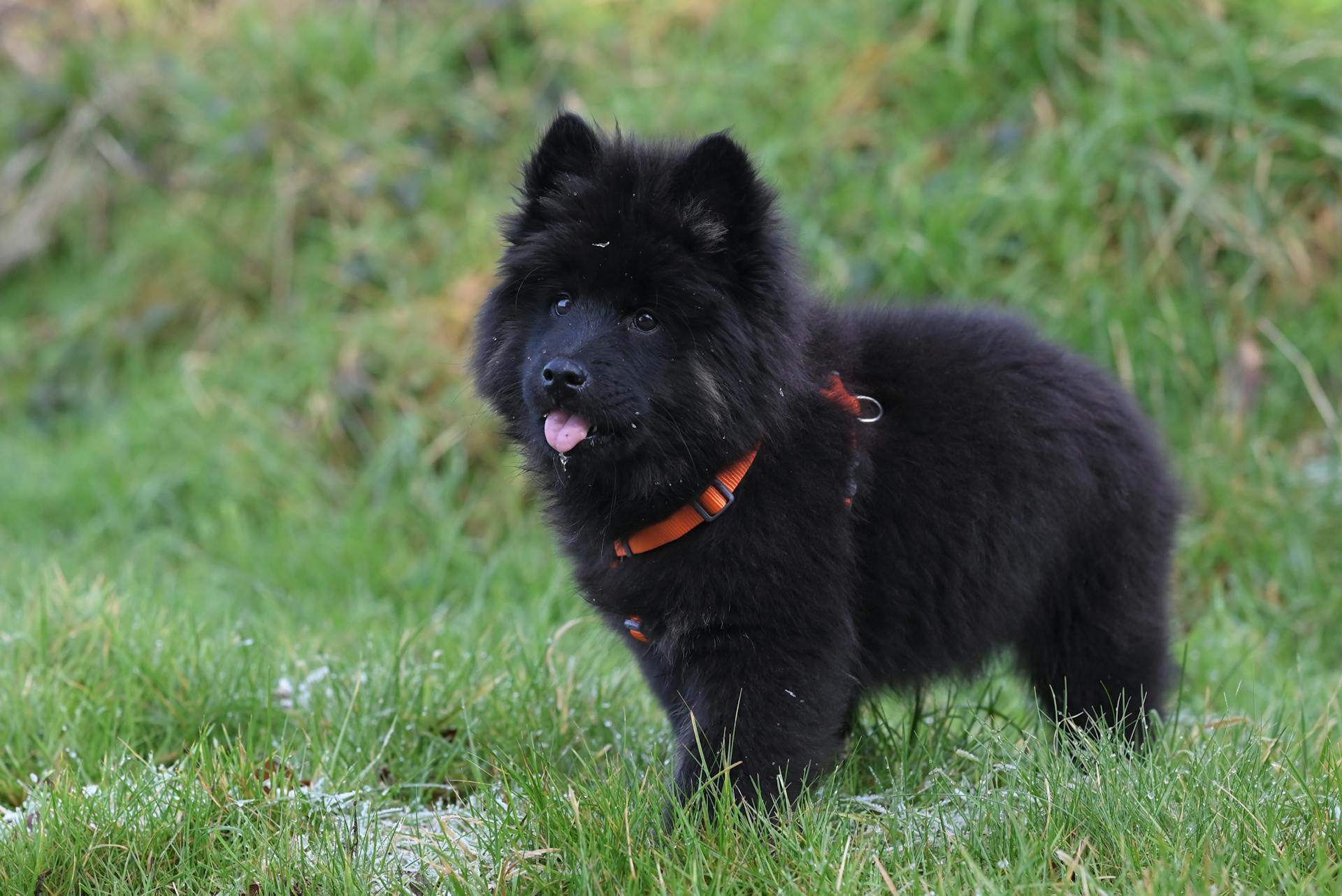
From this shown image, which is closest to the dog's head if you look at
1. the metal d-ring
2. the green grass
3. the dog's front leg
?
the metal d-ring

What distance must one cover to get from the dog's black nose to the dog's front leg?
67cm

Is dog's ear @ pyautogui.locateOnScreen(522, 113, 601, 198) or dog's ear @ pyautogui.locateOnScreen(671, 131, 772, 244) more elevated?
dog's ear @ pyautogui.locateOnScreen(522, 113, 601, 198)

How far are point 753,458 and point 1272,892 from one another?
1.44 meters

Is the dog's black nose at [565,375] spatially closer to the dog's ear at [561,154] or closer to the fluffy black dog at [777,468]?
the fluffy black dog at [777,468]

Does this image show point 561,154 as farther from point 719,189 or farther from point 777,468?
point 777,468

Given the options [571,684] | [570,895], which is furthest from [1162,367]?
[570,895]

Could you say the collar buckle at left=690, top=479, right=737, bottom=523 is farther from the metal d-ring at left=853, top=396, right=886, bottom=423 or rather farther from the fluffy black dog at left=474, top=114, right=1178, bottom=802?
the metal d-ring at left=853, top=396, right=886, bottom=423

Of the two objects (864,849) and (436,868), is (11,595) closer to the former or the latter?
(436,868)

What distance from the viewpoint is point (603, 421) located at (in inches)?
119

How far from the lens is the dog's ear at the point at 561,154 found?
325 centimetres

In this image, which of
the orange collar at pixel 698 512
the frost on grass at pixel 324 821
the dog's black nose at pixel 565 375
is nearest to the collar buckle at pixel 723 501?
the orange collar at pixel 698 512

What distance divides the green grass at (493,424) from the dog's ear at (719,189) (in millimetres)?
1316

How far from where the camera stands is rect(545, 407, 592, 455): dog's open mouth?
9.96 ft

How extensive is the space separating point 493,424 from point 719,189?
150 inches
